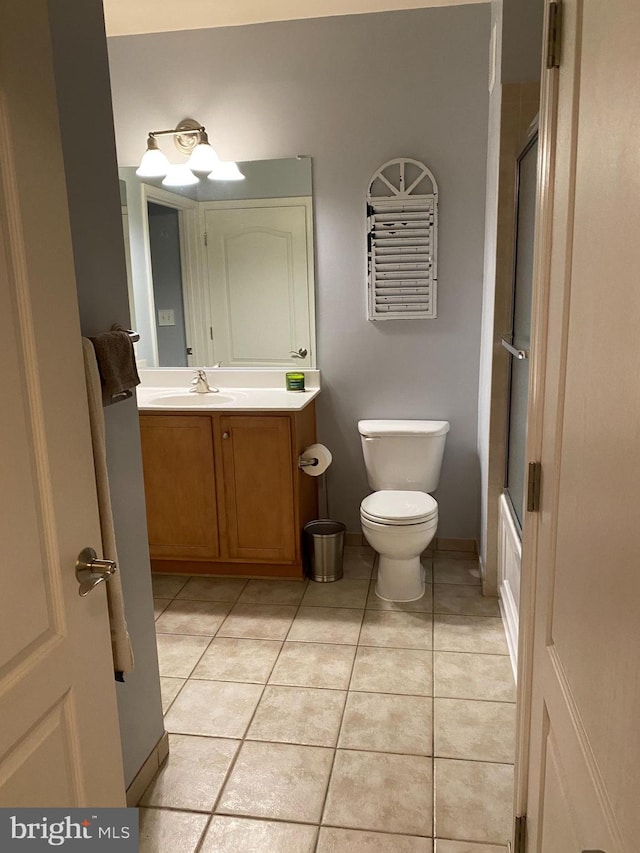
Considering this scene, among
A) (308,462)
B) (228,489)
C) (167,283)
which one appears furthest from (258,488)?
(167,283)

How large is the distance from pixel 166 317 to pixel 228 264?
1.54 ft

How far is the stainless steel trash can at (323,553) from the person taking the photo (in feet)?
10.8

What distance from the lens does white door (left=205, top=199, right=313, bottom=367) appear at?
349 cm

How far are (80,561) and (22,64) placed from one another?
Answer: 0.80m

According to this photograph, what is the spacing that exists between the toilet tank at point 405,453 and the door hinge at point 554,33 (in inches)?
89.5

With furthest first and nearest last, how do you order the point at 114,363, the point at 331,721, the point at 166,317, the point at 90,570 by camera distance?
the point at 166,317, the point at 331,721, the point at 114,363, the point at 90,570

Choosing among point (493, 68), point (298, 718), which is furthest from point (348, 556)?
point (493, 68)

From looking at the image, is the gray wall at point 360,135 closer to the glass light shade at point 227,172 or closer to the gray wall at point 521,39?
the glass light shade at point 227,172

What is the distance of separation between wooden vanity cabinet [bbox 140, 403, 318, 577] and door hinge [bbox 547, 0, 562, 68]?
2118mm

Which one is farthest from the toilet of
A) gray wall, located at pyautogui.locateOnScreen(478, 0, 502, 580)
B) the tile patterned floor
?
gray wall, located at pyautogui.locateOnScreen(478, 0, 502, 580)

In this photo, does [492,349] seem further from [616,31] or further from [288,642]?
[616,31]

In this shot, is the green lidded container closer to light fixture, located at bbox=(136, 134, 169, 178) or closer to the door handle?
light fixture, located at bbox=(136, 134, 169, 178)

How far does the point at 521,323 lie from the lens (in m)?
2.59
